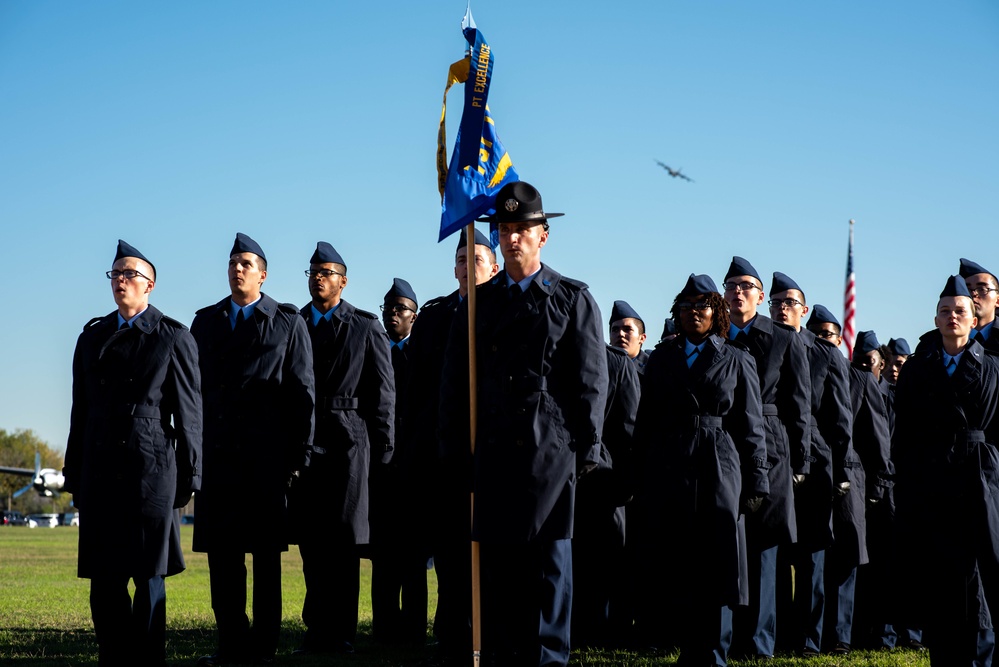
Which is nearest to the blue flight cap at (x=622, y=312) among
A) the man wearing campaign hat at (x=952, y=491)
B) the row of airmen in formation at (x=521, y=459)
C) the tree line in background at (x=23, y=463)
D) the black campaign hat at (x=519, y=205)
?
the row of airmen in formation at (x=521, y=459)

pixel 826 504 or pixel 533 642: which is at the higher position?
pixel 826 504

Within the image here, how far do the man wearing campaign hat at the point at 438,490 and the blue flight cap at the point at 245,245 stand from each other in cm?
148

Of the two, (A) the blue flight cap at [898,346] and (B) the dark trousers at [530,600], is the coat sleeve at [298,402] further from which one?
(A) the blue flight cap at [898,346]

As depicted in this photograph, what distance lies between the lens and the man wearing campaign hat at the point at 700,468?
27.4ft

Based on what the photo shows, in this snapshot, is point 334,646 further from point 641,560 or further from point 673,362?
point 673,362

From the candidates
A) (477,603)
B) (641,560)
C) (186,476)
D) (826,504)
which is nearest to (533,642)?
(477,603)

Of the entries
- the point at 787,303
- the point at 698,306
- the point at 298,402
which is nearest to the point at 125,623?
the point at 298,402

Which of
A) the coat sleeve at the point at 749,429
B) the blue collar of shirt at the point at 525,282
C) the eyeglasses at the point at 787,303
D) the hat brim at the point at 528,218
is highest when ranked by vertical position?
the eyeglasses at the point at 787,303

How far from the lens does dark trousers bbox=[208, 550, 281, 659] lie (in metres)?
8.86

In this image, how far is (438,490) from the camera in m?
8.54

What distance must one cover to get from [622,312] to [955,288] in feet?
13.1

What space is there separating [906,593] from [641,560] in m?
1.85

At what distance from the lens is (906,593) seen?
8562 mm

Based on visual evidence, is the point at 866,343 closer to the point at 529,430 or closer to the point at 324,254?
the point at 324,254
